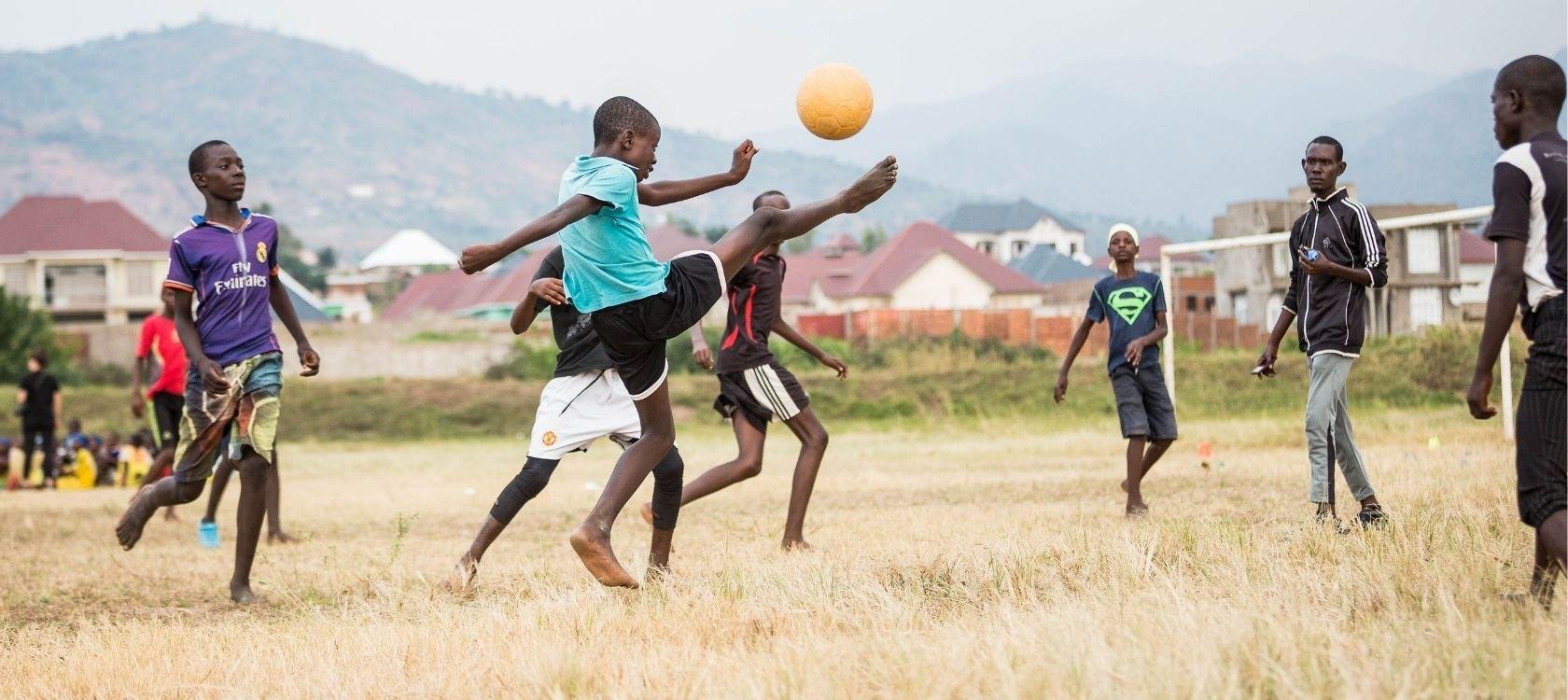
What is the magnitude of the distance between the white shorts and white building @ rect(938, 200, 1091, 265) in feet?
422

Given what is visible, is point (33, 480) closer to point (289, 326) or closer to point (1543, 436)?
point (289, 326)

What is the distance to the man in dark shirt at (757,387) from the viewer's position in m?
9.11

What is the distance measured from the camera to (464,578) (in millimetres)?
7105

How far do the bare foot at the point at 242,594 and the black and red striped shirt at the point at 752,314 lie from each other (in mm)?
3010

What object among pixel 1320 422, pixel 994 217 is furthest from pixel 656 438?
pixel 994 217

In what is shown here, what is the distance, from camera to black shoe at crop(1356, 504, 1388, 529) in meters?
7.17

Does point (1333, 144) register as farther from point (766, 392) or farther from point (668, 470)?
point (668, 470)

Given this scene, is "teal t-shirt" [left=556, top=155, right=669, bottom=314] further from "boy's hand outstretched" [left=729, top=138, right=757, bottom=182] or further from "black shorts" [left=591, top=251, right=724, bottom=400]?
"boy's hand outstretched" [left=729, top=138, right=757, bottom=182]

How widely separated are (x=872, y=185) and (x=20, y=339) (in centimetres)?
4701

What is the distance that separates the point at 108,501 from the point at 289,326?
9812 mm

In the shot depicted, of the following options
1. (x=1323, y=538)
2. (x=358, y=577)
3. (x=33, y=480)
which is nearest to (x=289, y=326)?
(x=358, y=577)

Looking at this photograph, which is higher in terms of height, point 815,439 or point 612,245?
point 612,245

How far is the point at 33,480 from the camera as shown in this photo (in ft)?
70.2

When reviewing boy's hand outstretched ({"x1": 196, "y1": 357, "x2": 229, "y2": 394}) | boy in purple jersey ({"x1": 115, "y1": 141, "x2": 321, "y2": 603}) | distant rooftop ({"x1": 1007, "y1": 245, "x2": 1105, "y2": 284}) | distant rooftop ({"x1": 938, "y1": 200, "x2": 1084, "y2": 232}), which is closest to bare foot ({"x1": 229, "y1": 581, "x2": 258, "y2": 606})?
boy in purple jersey ({"x1": 115, "y1": 141, "x2": 321, "y2": 603})
